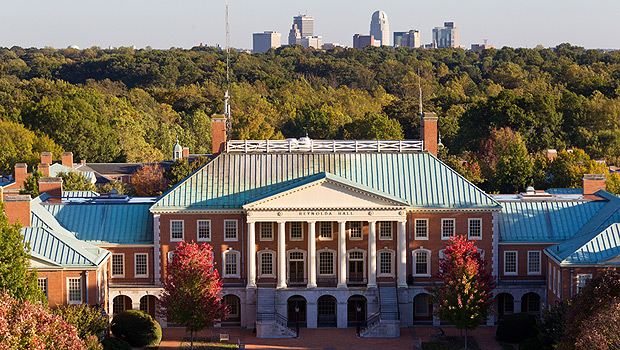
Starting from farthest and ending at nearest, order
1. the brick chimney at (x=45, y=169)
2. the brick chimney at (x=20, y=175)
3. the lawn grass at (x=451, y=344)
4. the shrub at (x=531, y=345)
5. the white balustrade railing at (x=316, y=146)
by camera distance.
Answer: the brick chimney at (x=20, y=175) → the brick chimney at (x=45, y=169) → the white balustrade railing at (x=316, y=146) → the lawn grass at (x=451, y=344) → the shrub at (x=531, y=345)

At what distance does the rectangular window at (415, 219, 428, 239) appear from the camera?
67812mm

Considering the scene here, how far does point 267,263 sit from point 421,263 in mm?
10550

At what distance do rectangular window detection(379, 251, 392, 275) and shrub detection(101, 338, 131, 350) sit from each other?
59.3 ft

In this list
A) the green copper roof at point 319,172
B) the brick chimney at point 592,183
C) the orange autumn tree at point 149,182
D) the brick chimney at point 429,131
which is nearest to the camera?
the green copper roof at point 319,172

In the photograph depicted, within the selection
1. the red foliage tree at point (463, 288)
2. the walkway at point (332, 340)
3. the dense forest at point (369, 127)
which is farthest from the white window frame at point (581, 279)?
the dense forest at point (369, 127)

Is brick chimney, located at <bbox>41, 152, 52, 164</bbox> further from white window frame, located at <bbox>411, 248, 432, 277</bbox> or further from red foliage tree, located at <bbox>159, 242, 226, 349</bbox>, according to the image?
white window frame, located at <bbox>411, 248, 432, 277</bbox>

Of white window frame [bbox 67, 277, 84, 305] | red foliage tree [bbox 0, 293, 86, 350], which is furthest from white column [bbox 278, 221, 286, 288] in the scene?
red foliage tree [bbox 0, 293, 86, 350]

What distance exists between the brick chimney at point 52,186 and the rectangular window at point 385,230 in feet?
77.5

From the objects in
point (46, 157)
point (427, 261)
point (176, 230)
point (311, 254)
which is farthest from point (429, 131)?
point (46, 157)

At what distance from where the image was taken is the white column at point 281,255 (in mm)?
66438

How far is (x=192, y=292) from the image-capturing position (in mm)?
60844

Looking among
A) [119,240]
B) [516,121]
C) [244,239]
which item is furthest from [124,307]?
[516,121]

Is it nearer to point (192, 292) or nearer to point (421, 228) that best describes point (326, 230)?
point (421, 228)

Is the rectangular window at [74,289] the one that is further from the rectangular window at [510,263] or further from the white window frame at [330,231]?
the rectangular window at [510,263]
